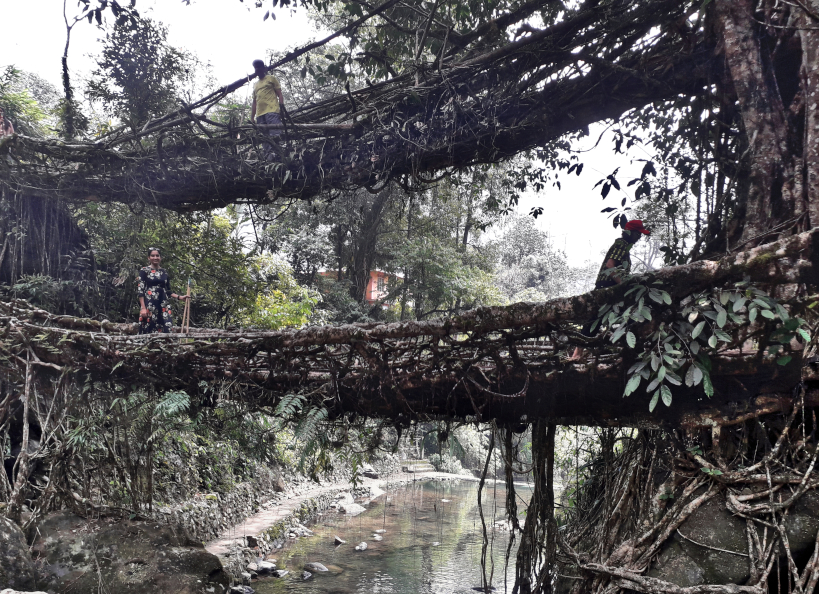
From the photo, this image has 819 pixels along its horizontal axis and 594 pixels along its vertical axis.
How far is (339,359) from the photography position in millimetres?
4375

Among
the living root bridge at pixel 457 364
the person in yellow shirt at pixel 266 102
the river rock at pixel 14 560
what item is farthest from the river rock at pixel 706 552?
the person in yellow shirt at pixel 266 102

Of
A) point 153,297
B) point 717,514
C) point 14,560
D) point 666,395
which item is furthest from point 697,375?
point 153,297

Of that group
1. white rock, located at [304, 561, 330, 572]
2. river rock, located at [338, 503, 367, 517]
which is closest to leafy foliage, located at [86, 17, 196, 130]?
white rock, located at [304, 561, 330, 572]

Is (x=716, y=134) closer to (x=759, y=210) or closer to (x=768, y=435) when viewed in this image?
(x=759, y=210)

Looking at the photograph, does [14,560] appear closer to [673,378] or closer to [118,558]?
[118,558]

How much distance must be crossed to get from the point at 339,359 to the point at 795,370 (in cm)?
295

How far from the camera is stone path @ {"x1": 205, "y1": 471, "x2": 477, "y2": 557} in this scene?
7938 millimetres

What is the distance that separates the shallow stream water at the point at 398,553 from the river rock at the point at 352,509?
182mm

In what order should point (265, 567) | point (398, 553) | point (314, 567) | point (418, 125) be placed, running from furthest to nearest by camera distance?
point (398, 553) < point (314, 567) < point (265, 567) < point (418, 125)

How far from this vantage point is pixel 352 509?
12.2 m

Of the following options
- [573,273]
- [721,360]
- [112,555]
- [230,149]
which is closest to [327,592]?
[112,555]

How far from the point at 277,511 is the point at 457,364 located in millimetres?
7781

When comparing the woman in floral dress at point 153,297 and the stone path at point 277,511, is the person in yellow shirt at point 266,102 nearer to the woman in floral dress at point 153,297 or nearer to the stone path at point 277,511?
the woman in floral dress at point 153,297

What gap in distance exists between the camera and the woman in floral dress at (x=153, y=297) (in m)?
6.39
